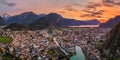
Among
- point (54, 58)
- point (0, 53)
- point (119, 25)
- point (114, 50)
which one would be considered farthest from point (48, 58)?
point (119, 25)

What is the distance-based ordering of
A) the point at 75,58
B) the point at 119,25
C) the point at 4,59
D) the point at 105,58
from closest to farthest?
the point at 4,59 < the point at 105,58 < the point at 75,58 < the point at 119,25

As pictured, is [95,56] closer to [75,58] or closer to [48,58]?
[75,58]

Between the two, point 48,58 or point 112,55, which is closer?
point 48,58

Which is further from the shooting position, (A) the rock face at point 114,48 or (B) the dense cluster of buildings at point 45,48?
(A) the rock face at point 114,48

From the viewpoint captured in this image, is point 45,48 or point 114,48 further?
point 45,48

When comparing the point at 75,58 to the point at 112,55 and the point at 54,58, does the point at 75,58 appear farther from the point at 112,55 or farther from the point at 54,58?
the point at 54,58

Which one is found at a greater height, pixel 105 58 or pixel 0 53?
pixel 0 53

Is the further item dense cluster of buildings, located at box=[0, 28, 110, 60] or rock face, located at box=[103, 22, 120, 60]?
rock face, located at box=[103, 22, 120, 60]

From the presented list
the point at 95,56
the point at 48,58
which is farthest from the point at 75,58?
the point at 48,58

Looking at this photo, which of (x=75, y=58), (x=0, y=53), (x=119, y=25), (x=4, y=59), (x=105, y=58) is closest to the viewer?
(x=4, y=59)
